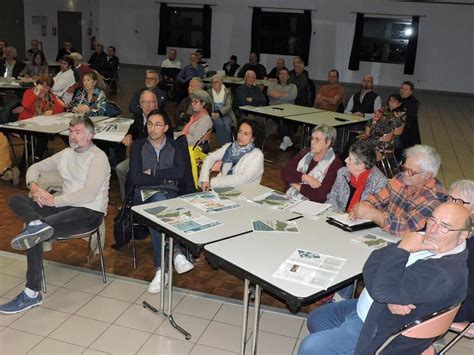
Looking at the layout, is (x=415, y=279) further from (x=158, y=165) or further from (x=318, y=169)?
(x=158, y=165)

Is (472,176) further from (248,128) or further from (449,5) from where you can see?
(449,5)

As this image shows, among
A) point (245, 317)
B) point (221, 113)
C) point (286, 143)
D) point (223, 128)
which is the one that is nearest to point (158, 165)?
point (245, 317)

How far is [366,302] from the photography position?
2383 mm

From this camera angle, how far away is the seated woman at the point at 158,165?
395cm

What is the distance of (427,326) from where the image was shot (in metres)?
2.12

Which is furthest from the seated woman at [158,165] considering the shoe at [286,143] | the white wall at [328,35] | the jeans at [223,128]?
the white wall at [328,35]

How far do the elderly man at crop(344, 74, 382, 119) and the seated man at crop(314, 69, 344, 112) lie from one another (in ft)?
1.44

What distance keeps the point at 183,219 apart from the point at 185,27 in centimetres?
1573

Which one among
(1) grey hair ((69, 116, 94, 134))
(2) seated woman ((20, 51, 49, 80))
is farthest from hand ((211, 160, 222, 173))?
(2) seated woman ((20, 51, 49, 80))

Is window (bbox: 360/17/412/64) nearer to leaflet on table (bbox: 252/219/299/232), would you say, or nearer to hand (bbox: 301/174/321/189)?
hand (bbox: 301/174/321/189)

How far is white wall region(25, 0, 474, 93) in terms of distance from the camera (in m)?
15.6

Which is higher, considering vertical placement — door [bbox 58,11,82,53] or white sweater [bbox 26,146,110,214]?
door [bbox 58,11,82,53]

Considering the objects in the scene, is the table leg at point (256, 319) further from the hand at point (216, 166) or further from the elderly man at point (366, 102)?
the elderly man at point (366, 102)

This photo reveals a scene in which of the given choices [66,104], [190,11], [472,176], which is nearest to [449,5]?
[190,11]
